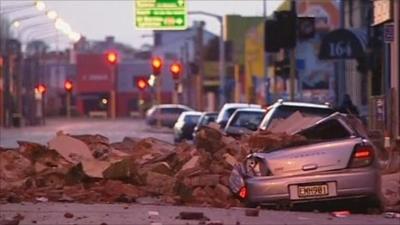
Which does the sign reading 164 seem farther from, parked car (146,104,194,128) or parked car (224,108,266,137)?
parked car (146,104,194,128)

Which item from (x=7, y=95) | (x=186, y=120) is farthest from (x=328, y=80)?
(x=7, y=95)

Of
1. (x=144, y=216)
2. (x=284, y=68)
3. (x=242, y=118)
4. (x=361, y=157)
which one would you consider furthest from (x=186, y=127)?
(x=144, y=216)

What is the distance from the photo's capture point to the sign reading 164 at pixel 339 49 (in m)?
34.4

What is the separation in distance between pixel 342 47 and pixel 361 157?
19.8m

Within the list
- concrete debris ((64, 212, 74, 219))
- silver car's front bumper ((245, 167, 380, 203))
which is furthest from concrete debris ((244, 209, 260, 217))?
concrete debris ((64, 212, 74, 219))

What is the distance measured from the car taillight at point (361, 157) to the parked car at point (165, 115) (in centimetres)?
5421

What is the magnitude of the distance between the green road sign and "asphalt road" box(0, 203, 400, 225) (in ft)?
95.0

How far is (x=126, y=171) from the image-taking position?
1719 cm

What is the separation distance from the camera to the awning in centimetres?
3444

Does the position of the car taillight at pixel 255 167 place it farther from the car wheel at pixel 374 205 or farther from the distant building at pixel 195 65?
the distant building at pixel 195 65

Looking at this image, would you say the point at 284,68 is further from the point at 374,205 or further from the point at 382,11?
the point at 374,205

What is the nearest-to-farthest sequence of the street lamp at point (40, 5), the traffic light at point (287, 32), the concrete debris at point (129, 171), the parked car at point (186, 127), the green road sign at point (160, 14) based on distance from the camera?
the concrete debris at point (129, 171) → the traffic light at point (287, 32) → the green road sign at point (160, 14) → the parked car at point (186, 127) → the street lamp at point (40, 5)

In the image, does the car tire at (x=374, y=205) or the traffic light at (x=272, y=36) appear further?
the traffic light at (x=272, y=36)

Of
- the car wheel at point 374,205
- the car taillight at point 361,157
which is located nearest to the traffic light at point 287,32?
the car wheel at point 374,205
